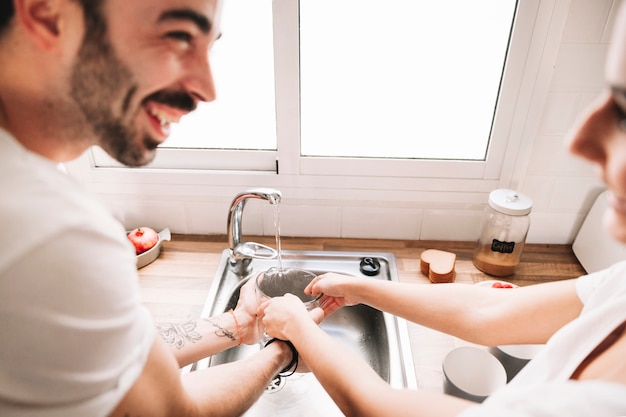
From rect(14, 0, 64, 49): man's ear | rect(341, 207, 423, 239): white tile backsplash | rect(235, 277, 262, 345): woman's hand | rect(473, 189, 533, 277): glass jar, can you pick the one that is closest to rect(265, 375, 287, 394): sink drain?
rect(235, 277, 262, 345): woman's hand

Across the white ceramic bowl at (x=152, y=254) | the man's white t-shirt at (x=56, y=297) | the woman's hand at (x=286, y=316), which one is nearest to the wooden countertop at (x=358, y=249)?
the white ceramic bowl at (x=152, y=254)

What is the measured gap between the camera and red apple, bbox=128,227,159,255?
1.15 m

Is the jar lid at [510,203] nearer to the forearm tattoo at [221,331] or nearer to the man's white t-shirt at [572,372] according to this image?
the man's white t-shirt at [572,372]

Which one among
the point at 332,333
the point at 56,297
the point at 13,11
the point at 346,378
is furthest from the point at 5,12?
the point at 332,333

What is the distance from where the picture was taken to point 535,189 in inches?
46.0

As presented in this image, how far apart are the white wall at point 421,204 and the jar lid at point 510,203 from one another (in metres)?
0.13

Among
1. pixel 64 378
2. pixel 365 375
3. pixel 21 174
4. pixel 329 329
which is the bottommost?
pixel 329 329

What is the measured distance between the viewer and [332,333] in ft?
3.67

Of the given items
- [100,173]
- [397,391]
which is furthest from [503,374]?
[100,173]

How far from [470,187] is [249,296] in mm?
721

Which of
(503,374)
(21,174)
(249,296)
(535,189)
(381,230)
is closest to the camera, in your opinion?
(21,174)

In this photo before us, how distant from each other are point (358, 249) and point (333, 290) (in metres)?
0.31

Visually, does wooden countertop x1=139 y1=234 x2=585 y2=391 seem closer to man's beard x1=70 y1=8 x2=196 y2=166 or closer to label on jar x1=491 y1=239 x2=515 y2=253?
A: label on jar x1=491 y1=239 x2=515 y2=253

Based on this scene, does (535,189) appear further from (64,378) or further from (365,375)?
(64,378)
